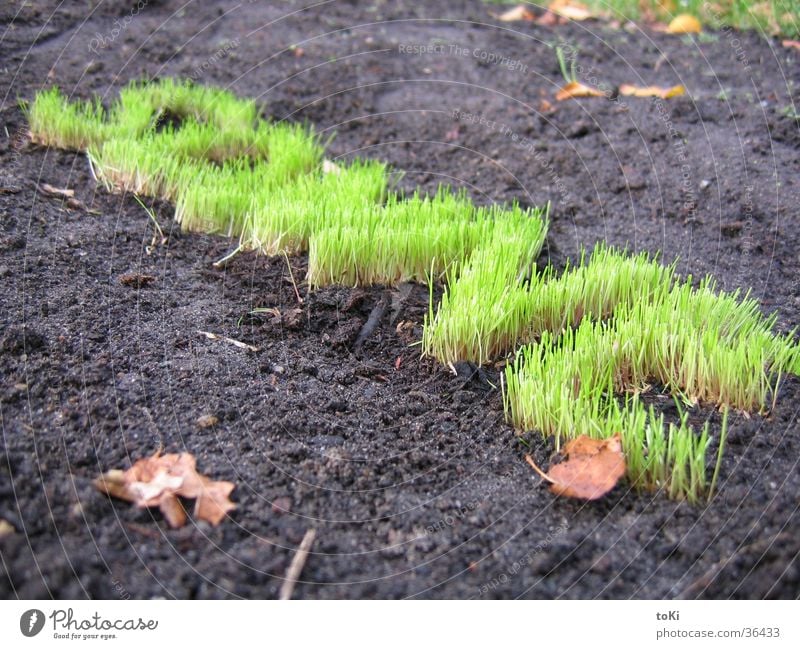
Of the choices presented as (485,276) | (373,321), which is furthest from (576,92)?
(373,321)

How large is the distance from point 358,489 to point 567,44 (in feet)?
12.9

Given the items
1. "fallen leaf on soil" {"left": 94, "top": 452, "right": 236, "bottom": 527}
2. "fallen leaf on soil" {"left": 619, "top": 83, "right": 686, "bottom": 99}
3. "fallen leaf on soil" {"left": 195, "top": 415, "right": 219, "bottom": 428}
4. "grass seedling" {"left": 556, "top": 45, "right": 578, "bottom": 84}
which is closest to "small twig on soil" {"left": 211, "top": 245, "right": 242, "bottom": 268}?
"fallen leaf on soil" {"left": 195, "top": 415, "right": 219, "bottom": 428}

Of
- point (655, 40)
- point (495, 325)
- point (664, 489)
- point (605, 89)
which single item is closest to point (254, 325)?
point (495, 325)

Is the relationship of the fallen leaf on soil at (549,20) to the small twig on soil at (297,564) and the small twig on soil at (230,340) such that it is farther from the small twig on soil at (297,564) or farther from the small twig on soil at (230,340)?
the small twig on soil at (297,564)

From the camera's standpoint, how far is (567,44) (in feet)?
16.0

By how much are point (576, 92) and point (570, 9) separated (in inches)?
58.8

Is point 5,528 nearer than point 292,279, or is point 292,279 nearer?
point 5,528

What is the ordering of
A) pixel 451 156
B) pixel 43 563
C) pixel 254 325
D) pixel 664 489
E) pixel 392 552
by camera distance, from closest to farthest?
pixel 43 563, pixel 392 552, pixel 664 489, pixel 254 325, pixel 451 156

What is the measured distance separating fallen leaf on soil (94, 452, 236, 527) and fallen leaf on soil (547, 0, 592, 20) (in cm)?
447

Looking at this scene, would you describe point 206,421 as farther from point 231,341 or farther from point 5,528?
point 5,528

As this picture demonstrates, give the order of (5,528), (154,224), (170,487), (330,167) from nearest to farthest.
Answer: (5,528) → (170,487) → (154,224) → (330,167)

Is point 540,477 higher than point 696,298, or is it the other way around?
point 696,298

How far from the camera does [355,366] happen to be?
7.57ft
